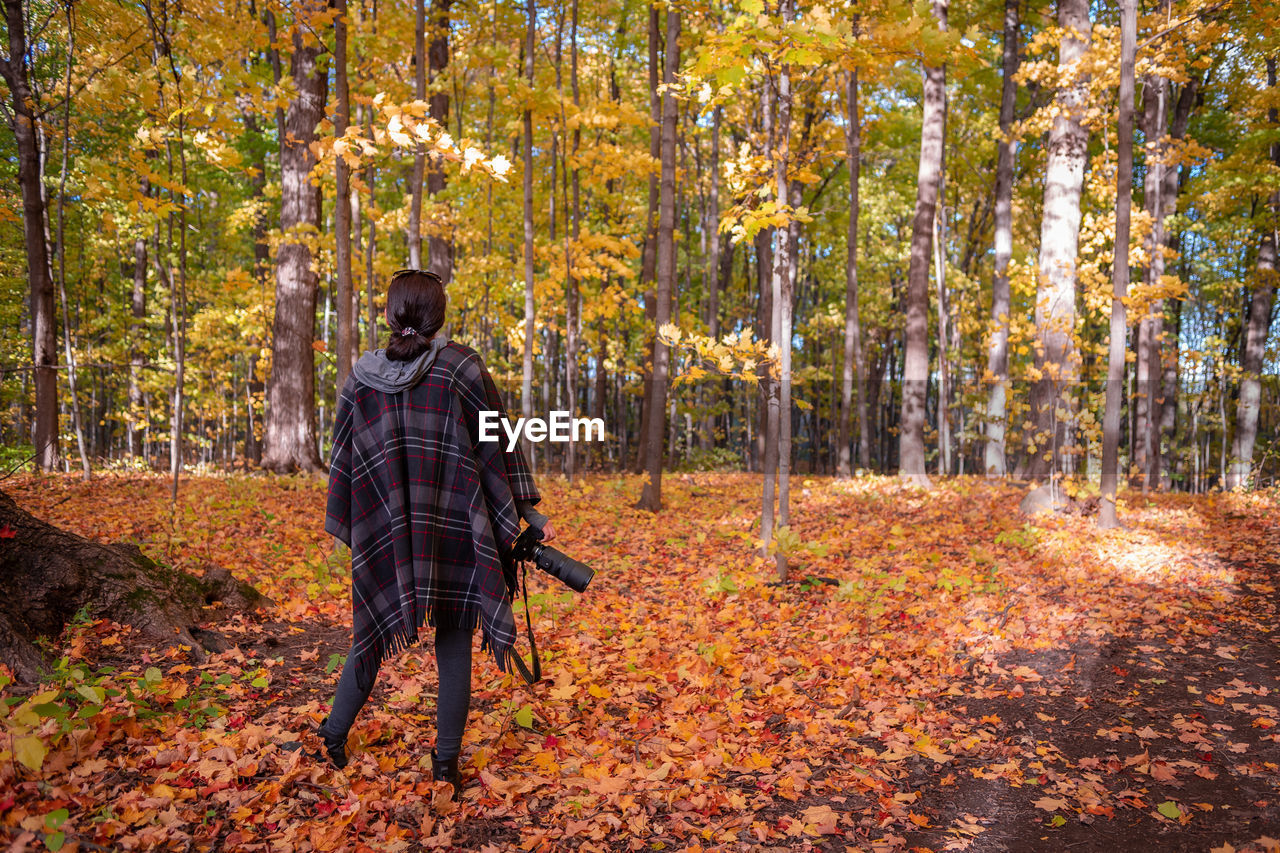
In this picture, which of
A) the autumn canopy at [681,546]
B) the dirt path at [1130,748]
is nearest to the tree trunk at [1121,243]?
the autumn canopy at [681,546]

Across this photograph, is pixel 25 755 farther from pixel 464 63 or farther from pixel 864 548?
pixel 464 63

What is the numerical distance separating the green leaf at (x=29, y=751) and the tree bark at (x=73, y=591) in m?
1.14

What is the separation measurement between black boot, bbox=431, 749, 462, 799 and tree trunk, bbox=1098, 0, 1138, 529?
7.82 metres

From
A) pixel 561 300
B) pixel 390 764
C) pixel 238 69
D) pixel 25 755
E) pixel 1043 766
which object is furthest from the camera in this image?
pixel 561 300

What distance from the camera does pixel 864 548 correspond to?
755cm

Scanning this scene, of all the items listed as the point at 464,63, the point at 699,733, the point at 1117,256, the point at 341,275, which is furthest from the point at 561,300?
the point at 699,733

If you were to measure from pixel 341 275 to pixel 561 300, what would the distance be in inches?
295

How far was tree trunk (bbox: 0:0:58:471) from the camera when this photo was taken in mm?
7660

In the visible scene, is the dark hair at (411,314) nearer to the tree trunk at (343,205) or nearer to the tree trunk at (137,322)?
the tree trunk at (343,205)

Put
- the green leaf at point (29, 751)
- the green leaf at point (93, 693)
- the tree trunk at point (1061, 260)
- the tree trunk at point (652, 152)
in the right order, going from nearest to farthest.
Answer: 1. the green leaf at point (29, 751)
2. the green leaf at point (93, 693)
3. the tree trunk at point (1061, 260)
4. the tree trunk at point (652, 152)

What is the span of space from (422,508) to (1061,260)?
375 inches

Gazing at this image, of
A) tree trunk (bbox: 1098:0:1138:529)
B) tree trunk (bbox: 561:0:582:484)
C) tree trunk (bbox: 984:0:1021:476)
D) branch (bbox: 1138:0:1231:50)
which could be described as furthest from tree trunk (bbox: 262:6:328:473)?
tree trunk (bbox: 984:0:1021:476)

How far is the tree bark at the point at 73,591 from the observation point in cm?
325

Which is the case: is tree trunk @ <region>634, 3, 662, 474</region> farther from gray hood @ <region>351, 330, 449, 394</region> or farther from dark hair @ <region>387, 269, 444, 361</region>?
gray hood @ <region>351, 330, 449, 394</region>
